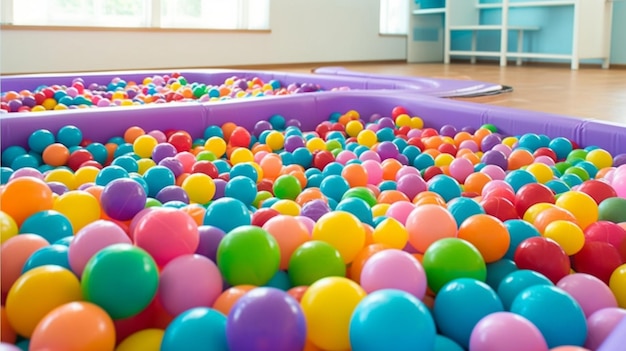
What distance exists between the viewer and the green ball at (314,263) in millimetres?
872

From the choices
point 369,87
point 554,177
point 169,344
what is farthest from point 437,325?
point 369,87

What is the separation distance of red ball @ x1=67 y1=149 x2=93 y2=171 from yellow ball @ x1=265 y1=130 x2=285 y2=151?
1.89ft

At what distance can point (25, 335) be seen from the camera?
2.54ft

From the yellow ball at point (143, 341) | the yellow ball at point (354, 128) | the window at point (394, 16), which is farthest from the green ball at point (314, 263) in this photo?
the window at point (394, 16)

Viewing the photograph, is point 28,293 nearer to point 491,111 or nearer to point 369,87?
point 491,111

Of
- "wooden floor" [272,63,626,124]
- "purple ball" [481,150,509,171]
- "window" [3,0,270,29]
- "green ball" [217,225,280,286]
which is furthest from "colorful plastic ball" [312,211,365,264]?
"window" [3,0,270,29]

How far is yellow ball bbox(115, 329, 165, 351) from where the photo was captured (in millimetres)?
716

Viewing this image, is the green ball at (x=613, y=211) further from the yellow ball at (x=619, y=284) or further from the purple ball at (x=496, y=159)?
the purple ball at (x=496, y=159)

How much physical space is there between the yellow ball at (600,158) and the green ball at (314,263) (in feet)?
3.73

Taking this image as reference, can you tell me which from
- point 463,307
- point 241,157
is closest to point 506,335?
point 463,307

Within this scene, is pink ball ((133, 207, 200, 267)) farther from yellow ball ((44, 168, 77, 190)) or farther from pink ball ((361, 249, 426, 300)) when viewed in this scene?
yellow ball ((44, 168, 77, 190))

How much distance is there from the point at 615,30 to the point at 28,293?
22.2ft

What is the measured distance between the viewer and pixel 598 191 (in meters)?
1.35

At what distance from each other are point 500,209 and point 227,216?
52 centimetres
